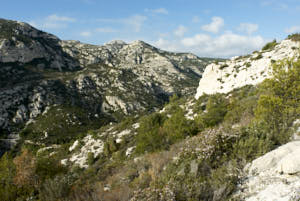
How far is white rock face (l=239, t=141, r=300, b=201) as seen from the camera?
11.1 feet

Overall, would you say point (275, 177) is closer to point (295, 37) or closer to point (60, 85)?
point (295, 37)

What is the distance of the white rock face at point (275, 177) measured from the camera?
11.1 feet

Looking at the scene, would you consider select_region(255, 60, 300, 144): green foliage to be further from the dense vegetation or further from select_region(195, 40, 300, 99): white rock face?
select_region(195, 40, 300, 99): white rock face

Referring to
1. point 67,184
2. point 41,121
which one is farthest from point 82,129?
point 67,184

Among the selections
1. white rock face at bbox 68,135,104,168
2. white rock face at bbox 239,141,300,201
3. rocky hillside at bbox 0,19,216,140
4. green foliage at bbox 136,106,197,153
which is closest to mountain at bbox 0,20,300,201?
white rock face at bbox 239,141,300,201

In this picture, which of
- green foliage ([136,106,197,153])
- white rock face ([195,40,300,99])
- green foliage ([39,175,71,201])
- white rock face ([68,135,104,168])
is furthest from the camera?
white rock face ([68,135,104,168])

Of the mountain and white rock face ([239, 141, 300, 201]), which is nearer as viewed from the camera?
white rock face ([239, 141, 300, 201])

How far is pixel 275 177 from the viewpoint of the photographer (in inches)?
155

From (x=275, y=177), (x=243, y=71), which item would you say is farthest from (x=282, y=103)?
(x=243, y=71)

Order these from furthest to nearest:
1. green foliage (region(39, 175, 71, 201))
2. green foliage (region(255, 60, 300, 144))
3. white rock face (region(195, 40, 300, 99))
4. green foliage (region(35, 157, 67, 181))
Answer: white rock face (region(195, 40, 300, 99)), green foliage (region(35, 157, 67, 181)), green foliage (region(255, 60, 300, 144)), green foliage (region(39, 175, 71, 201))

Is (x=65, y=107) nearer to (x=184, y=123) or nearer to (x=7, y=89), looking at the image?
(x=7, y=89)

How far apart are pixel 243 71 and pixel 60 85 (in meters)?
95.7

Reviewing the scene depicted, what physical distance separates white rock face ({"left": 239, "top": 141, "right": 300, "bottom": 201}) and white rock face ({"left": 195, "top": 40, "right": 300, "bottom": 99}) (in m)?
24.6

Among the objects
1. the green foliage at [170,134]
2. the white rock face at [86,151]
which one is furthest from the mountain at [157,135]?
the white rock face at [86,151]
